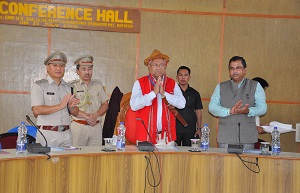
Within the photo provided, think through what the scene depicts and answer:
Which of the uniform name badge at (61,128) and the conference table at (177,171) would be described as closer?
the conference table at (177,171)

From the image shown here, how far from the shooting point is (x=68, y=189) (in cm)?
398

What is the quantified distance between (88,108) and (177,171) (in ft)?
5.72

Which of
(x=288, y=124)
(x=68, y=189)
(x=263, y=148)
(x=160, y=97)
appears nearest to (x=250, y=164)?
(x=263, y=148)

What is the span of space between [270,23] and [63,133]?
152 inches

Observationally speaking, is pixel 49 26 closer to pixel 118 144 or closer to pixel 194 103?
pixel 194 103

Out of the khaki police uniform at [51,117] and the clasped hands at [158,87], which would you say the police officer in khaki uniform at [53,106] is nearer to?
the khaki police uniform at [51,117]

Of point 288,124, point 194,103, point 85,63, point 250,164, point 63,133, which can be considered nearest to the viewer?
point 250,164

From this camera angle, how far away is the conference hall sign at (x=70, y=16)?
688 centimetres

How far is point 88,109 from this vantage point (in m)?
5.77

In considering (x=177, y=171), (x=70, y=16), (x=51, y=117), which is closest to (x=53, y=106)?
(x=51, y=117)

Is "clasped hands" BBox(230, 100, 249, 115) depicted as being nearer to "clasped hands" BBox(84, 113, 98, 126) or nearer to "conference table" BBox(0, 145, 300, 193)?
"conference table" BBox(0, 145, 300, 193)

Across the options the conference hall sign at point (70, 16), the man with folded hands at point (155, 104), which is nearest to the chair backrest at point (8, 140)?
the man with folded hands at point (155, 104)

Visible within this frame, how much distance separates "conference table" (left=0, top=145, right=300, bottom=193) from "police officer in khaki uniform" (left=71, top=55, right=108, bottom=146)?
124 cm

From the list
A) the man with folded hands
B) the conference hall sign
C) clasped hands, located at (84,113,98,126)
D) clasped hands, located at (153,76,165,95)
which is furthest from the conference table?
the conference hall sign
